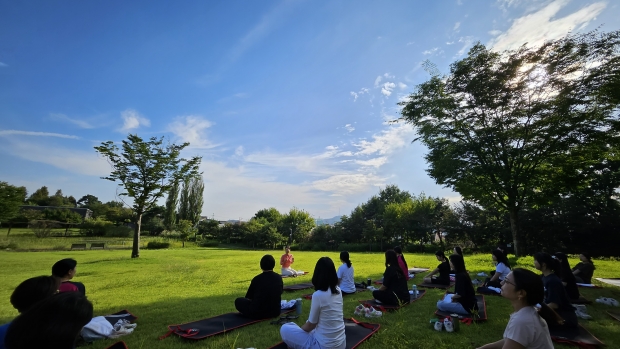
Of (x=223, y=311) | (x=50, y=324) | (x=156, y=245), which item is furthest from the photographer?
(x=156, y=245)

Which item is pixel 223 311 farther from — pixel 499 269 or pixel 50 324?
pixel 499 269

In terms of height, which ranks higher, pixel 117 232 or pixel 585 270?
pixel 585 270

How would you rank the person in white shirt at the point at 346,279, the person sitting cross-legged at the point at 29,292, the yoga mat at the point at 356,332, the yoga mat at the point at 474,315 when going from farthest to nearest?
1. the person in white shirt at the point at 346,279
2. the yoga mat at the point at 474,315
3. the yoga mat at the point at 356,332
4. the person sitting cross-legged at the point at 29,292

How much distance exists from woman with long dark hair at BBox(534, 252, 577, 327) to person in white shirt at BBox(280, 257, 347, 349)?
13.9 ft

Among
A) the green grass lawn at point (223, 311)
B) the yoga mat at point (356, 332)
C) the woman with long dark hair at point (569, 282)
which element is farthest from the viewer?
the woman with long dark hair at point (569, 282)

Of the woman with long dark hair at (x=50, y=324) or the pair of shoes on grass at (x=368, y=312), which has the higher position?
the woman with long dark hair at (x=50, y=324)

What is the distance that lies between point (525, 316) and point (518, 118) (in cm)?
1622

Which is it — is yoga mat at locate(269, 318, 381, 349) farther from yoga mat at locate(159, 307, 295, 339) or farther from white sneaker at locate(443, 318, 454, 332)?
yoga mat at locate(159, 307, 295, 339)

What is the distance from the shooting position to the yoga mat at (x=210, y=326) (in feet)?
17.0

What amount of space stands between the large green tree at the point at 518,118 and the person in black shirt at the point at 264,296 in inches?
526

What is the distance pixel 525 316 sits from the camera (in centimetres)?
290

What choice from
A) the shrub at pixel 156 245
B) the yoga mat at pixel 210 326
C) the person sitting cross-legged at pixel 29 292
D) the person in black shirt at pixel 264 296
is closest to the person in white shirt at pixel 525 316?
the person in black shirt at pixel 264 296

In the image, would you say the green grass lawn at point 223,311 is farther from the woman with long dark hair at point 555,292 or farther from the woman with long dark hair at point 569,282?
the woman with long dark hair at point 555,292

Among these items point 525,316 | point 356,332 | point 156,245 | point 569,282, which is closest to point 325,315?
point 356,332
